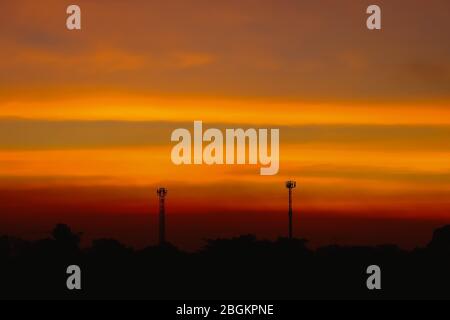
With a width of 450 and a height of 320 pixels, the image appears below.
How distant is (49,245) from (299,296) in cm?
3257

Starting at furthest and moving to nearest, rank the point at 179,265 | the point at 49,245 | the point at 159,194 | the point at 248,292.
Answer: the point at 49,245, the point at 179,265, the point at 248,292, the point at 159,194

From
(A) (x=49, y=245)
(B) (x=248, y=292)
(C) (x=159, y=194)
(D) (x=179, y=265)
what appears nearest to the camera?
(C) (x=159, y=194)

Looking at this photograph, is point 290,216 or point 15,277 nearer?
point 290,216

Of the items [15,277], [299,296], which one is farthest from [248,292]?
[15,277]

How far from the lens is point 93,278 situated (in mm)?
104562

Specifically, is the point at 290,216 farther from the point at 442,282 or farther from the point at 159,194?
the point at 442,282

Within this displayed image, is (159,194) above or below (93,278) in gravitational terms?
above

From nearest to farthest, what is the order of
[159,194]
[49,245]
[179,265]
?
[159,194]
[179,265]
[49,245]

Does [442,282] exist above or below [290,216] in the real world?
below

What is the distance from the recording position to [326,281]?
99.2 metres

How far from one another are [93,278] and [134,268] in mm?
4461

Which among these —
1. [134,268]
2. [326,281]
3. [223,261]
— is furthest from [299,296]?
[134,268]
